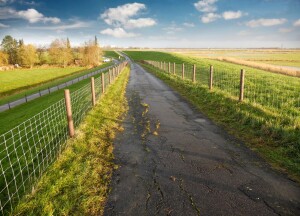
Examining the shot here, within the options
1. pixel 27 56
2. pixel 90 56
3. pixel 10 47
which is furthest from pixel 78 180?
pixel 10 47

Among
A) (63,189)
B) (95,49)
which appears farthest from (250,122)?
(95,49)

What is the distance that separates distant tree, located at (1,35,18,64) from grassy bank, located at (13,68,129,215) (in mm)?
104698

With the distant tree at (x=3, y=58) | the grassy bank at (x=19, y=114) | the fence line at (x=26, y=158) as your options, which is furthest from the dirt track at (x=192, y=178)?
the distant tree at (x=3, y=58)

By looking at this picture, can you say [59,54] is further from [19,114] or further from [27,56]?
[19,114]

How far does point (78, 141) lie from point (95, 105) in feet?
16.4

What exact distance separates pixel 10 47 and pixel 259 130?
11217cm

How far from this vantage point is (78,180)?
4.94m

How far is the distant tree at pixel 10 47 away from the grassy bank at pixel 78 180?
343 feet

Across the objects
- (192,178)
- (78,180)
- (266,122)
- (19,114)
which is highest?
(266,122)

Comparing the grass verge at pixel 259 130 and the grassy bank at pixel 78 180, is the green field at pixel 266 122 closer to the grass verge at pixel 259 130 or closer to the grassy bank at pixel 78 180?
the grass verge at pixel 259 130

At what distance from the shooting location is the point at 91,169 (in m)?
5.54

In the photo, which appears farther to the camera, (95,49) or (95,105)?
(95,49)

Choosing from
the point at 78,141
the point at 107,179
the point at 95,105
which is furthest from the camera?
the point at 95,105

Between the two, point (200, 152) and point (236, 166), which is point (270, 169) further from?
point (200, 152)
